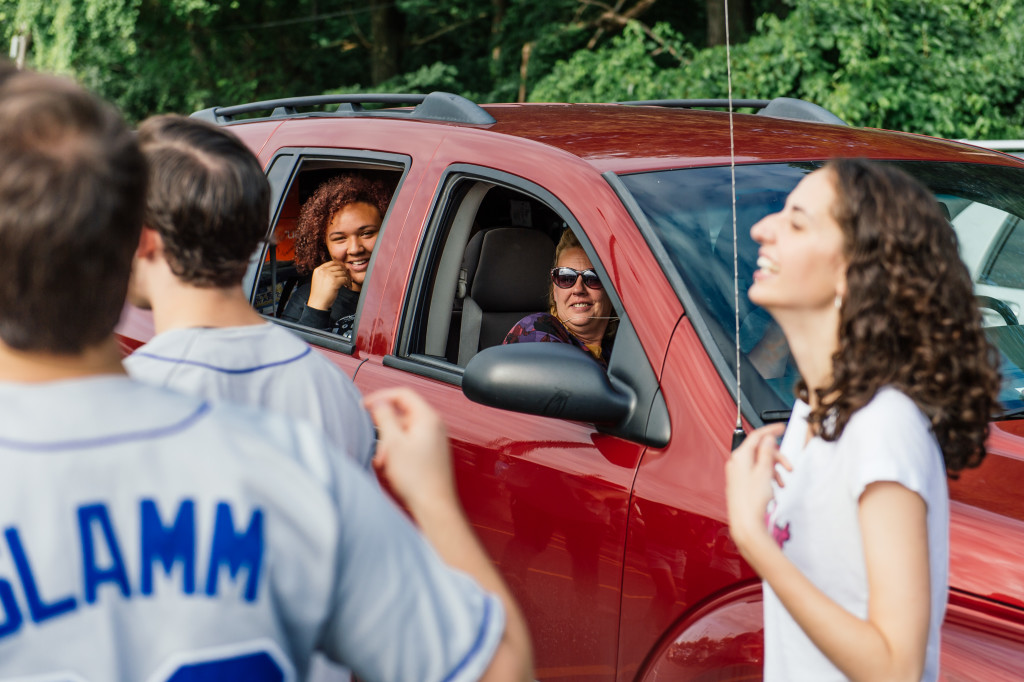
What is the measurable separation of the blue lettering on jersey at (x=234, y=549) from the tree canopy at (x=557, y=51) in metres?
8.86

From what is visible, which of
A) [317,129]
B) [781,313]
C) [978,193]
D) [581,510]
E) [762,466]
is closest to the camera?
[762,466]

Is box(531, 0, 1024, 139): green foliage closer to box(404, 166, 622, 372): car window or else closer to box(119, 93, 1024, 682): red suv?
box(404, 166, 622, 372): car window

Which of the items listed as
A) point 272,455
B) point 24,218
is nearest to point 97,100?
point 24,218

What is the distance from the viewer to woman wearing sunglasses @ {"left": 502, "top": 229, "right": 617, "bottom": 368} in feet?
11.2

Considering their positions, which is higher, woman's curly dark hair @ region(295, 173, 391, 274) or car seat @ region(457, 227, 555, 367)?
woman's curly dark hair @ region(295, 173, 391, 274)

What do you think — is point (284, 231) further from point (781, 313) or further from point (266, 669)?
point (266, 669)

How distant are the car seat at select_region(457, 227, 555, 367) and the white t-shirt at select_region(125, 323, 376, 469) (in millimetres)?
1830

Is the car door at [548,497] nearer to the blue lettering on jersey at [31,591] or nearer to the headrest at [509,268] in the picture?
the headrest at [509,268]

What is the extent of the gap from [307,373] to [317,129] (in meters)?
2.15

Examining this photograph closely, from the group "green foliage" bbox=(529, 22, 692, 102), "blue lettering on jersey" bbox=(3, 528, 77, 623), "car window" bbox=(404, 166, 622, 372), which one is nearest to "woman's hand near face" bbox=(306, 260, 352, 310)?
"car window" bbox=(404, 166, 622, 372)

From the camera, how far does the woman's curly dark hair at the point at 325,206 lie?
4.17m

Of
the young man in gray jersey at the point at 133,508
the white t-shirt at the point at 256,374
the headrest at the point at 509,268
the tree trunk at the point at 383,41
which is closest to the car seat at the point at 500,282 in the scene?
the headrest at the point at 509,268

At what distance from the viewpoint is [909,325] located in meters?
1.62

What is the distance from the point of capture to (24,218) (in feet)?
3.23
